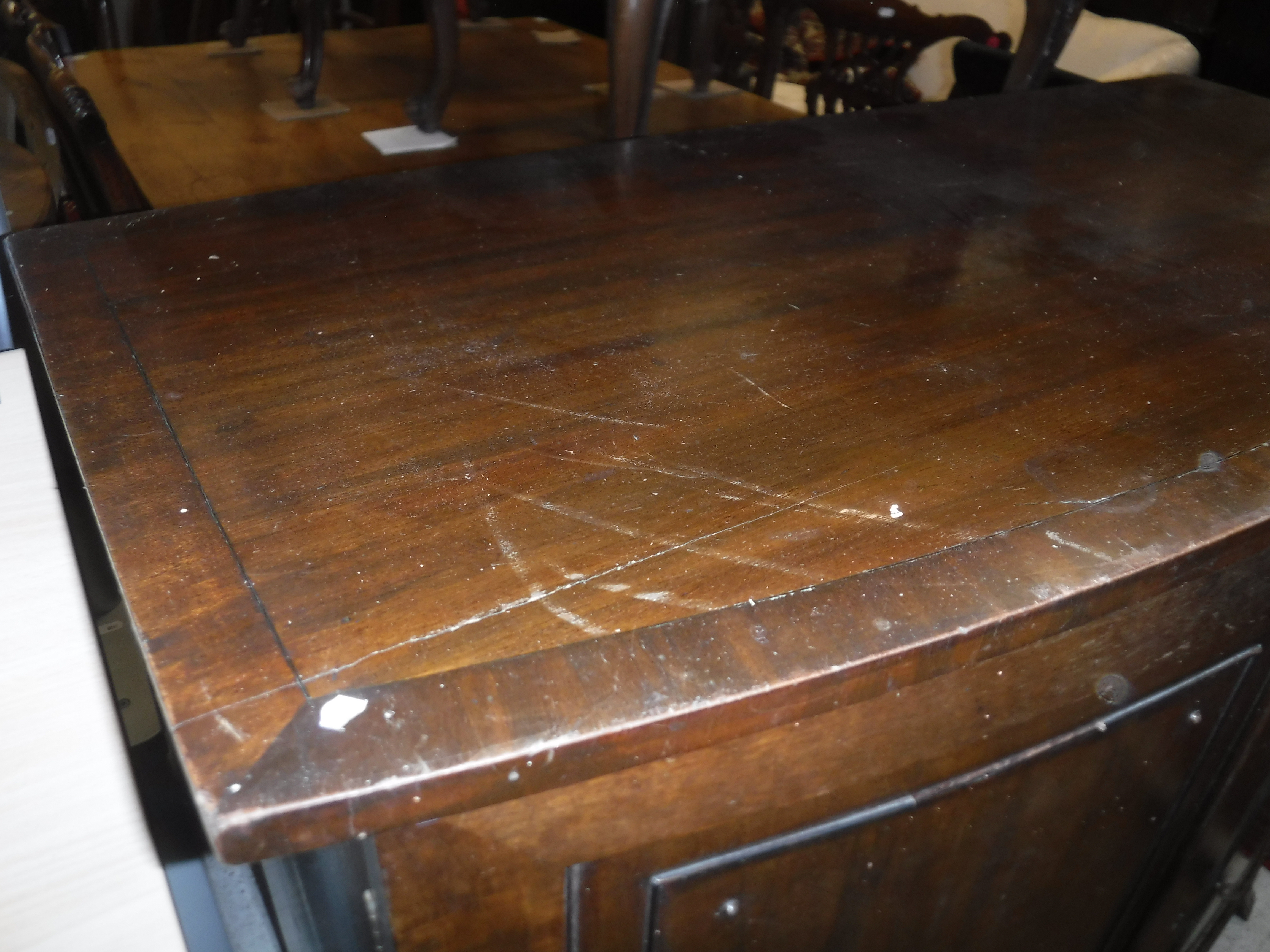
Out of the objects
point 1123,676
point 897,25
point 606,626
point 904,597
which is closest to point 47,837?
point 606,626

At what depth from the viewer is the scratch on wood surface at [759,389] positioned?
0.44 m

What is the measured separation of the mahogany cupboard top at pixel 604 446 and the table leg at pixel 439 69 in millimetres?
373

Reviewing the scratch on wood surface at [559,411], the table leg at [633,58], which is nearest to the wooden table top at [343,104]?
the table leg at [633,58]

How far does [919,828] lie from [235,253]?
1.50ft

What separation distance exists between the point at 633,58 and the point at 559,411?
1.61ft

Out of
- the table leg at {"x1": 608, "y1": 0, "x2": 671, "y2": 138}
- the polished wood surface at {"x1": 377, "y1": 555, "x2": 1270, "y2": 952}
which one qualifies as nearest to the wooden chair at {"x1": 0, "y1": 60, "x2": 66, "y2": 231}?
the table leg at {"x1": 608, "y1": 0, "x2": 671, "y2": 138}

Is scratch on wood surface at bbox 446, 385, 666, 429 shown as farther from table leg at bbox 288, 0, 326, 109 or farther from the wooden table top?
table leg at bbox 288, 0, 326, 109

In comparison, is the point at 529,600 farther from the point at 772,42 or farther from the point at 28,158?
the point at 772,42

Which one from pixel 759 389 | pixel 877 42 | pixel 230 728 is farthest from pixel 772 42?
pixel 230 728

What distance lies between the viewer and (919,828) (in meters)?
0.43

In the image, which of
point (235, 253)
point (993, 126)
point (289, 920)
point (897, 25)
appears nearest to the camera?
point (289, 920)

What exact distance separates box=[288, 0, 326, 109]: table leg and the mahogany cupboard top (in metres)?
0.63

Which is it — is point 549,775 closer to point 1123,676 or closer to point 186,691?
point 186,691

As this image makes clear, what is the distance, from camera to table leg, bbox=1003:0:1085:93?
96 cm
